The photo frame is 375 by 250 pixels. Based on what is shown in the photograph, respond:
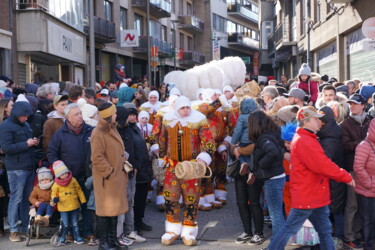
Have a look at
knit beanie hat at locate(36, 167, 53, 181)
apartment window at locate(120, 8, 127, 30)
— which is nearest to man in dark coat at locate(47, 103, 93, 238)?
knit beanie hat at locate(36, 167, 53, 181)

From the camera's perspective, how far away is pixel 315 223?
20.2 ft

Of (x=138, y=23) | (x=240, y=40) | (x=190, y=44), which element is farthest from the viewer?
(x=240, y=40)

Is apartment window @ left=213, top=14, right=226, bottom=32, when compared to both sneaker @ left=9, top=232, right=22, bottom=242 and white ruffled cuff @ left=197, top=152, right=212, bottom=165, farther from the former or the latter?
sneaker @ left=9, top=232, right=22, bottom=242

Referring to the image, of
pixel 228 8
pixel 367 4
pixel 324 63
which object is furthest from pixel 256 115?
pixel 228 8

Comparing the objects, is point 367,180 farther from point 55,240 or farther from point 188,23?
point 188,23

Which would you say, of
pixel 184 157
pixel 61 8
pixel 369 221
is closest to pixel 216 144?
pixel 184 157

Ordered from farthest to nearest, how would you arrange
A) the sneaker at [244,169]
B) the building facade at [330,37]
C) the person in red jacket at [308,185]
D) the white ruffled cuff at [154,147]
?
the building facade at [330,37] < the white ruffled cuff at [154,147] < the sneaker at [244,169] < the person in red jacket at [308,185]

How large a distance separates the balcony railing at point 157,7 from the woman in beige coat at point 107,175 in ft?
110

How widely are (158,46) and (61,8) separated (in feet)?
66.9

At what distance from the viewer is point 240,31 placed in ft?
241

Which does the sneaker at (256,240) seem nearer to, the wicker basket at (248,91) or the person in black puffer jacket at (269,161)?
the person in black puffer jacket at (269,161)

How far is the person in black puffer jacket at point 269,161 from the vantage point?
6641mm

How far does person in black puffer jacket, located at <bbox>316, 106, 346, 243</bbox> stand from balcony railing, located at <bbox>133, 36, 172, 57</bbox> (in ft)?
111

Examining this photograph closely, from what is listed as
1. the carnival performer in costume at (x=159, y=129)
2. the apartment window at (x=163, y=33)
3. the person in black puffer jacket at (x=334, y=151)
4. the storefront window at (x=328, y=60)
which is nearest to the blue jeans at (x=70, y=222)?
the carnival performer in costume at (x=159, y=129)
